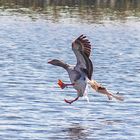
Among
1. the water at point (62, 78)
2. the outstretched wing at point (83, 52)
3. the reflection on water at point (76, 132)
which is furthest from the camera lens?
the outstretched wing at point (83, 52)

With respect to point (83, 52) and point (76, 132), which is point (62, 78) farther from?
point (76, 132)

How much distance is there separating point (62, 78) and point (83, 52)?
377 inches

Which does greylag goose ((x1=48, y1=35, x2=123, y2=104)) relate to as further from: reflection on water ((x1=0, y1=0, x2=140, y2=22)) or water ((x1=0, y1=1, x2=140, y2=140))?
reflection on water ((x1=0, y1=0, x2=140, y2=22))

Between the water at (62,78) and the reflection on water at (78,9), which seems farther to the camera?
the reflection on water at (78,9)

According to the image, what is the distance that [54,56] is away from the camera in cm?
3681

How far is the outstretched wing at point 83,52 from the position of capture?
60.0 ft

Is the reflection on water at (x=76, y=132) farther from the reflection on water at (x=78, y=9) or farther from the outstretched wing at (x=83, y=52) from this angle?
the reflection on water at (x=78, y=9)

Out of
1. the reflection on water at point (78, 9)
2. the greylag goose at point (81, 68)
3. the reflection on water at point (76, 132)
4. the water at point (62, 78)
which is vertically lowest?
the reflection on water at point (78, 9)

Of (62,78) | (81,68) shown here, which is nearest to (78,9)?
(62,78)

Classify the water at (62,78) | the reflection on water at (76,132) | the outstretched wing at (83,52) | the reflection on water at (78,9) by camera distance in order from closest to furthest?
1. the reflection on water at (76,132)
2. the water at (62,78)
3. the outstretched wing at (83,52)
4. the reflection on water at (78,9)

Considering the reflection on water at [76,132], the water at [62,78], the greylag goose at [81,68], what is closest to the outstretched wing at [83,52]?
the greylag goose at [81,68]

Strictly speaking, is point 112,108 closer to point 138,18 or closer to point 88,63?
point 88,63

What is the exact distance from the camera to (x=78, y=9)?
229 feet

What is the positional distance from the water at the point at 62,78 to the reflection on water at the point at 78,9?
169 inches
